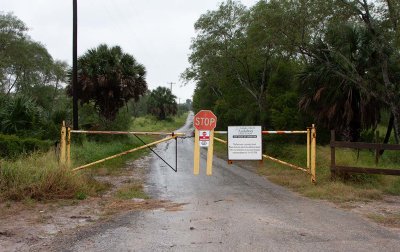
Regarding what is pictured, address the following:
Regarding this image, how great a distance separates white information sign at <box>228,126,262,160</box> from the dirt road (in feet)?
4.48

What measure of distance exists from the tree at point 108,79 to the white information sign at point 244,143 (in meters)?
18.1

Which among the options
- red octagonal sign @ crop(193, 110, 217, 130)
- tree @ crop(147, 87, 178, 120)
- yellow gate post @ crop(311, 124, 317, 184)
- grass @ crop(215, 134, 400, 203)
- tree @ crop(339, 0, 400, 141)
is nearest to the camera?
grass @ crop(215, 134, 400, 203)

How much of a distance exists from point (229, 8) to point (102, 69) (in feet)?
29.3

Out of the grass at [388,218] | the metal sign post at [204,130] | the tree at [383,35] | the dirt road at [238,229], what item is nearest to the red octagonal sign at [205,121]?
the metal sign post at [204,130]

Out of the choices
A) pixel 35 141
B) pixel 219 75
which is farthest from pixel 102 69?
pixel 35 141

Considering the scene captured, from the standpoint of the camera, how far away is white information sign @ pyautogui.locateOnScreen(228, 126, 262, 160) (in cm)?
1188

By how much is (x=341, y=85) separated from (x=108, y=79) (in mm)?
14604

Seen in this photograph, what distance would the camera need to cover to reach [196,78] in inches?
1373

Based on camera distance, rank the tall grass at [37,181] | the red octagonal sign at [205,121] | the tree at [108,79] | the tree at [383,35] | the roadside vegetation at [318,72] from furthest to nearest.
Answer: the tree at [108,79], the tree at [383,35], the roadside vegetation at [318,72], the red octagonal sign at [205,121], the tall grass at [37,181]

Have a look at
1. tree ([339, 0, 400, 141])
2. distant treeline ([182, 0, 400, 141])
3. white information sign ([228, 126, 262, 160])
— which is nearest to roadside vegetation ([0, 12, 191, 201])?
white information sign ([228, 126, 262, 160])

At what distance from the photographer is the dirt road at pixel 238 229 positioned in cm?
614

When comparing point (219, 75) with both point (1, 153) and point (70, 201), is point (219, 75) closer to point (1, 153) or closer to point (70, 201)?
point (1, 153)

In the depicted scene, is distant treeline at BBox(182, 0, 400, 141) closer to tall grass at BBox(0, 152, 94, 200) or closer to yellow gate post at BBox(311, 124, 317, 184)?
yellow gate post at BBox(311, 124, 317, 184)

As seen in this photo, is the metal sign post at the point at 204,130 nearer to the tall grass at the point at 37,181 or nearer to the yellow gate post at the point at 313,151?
the yellow gate post at the point at 313,151
